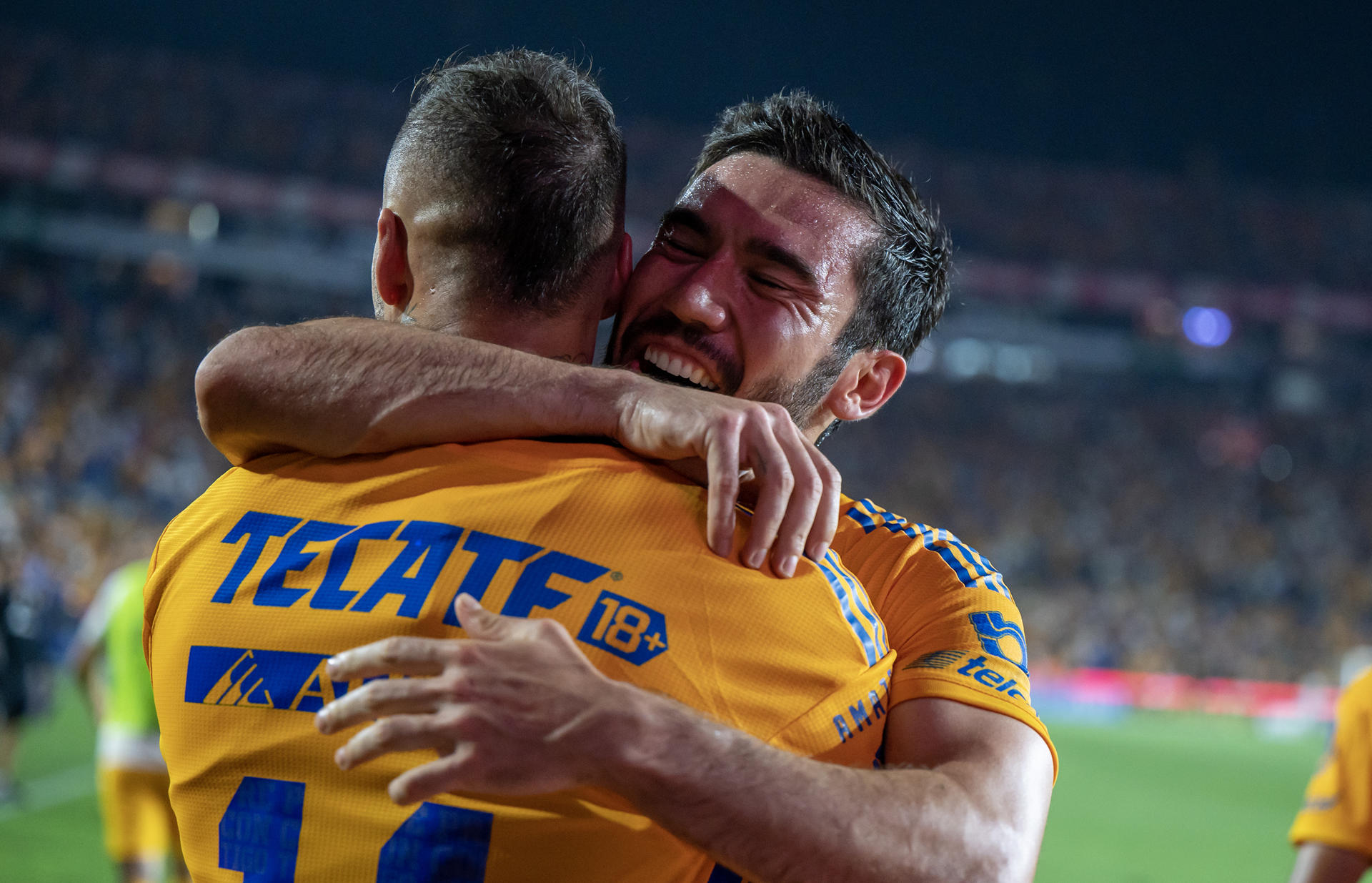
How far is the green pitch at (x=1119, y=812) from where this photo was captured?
329 inches

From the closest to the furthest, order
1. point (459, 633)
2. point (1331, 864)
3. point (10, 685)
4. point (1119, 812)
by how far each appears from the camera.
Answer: point (459, 633)
point (1331, 864)
point (10, 685)
point (1119, 812)

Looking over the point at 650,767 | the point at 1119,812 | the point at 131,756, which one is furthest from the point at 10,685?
the point at 1119,812

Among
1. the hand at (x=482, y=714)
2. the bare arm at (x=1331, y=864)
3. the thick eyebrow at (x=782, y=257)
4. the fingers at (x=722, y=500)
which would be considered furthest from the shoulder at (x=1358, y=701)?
the hand at (x=482, y=714)

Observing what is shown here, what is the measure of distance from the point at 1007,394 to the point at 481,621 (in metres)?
36.9

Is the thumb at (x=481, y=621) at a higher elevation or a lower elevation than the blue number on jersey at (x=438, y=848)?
higher

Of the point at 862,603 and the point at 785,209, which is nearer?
the point at 862,603

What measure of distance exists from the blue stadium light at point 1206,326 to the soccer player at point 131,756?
3596cm

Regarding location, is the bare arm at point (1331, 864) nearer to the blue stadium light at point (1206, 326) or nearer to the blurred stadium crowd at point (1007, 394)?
the blurred stadium crowd at point (1007, 394)

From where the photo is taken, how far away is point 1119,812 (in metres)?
12.3

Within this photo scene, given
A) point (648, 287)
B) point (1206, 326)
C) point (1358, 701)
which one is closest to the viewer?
point (648, 287)

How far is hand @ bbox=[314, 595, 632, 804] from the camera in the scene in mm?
1337

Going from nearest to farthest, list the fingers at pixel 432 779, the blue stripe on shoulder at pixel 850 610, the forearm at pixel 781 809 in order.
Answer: the fingers at pixel 432 779 < the forearm at pixel 781 809 < the blue stripe on shoulder at pixel 850 610

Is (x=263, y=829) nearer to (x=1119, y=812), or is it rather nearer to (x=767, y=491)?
(x=767, y=491)

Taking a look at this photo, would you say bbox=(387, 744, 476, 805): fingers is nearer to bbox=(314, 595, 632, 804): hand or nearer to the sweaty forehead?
bbox=(314, 595, 632, 804): hand
